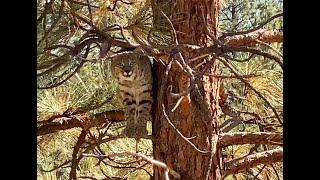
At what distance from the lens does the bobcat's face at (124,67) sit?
5.65 feet

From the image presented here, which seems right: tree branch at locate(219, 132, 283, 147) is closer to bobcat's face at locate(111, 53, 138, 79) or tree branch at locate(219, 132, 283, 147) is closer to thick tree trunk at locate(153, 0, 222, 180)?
thick tree trunk at locate(153, 0, 222, 180)

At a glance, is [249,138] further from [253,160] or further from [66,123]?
[66,123]

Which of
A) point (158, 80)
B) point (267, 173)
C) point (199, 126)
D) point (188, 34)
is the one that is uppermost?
point (188, 34)

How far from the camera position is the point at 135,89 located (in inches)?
67.5

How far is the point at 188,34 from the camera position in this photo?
1524mm

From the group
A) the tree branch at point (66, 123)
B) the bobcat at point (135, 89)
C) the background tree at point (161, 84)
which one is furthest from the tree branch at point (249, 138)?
the tree branch at point (66, 123)

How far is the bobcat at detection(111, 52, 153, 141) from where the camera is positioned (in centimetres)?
165

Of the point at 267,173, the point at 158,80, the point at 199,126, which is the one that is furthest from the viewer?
the point at 267,173
